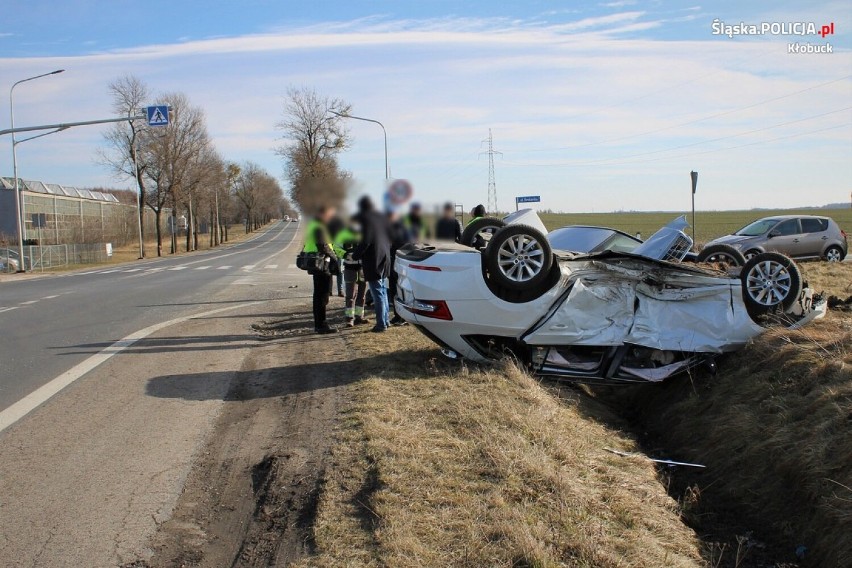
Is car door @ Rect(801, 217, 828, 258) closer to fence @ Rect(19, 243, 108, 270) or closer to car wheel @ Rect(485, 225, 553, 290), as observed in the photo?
car wheel @ Rect(485, 225, 553, 290)

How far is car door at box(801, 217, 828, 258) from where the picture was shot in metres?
20.8

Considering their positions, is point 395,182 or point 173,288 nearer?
point 395,182

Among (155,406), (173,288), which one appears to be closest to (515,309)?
(155,406)

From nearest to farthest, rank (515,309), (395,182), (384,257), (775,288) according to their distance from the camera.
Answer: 1. (515,309)
2. (775,288)
3. (395,182)
4. (384,257)

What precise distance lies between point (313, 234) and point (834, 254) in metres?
18.9

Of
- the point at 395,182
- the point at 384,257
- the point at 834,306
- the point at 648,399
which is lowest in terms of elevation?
the point at 648,399

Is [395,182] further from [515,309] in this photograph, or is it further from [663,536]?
[663,536]

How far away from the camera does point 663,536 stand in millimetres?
3609

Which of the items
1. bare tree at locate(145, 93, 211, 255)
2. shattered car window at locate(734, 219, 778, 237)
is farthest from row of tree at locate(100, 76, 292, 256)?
shattered car window at locate(734, 219, 778, 237)

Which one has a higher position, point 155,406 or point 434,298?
point 434,298

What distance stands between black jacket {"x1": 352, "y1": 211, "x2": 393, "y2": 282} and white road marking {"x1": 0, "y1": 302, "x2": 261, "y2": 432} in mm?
3231

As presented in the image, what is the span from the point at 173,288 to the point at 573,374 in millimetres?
13364

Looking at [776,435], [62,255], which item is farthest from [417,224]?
[62,255]

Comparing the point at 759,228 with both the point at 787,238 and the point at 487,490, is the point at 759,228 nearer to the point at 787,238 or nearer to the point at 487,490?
the point at 787,238
